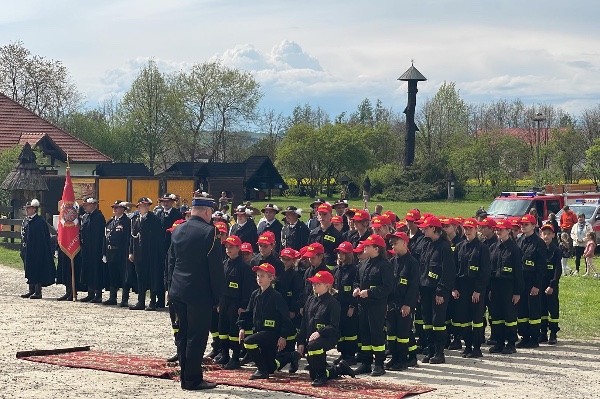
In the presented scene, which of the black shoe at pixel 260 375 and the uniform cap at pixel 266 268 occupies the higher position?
the uniform cap at pixel 266 268

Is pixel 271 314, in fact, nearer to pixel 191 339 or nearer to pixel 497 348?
pixel 191 339

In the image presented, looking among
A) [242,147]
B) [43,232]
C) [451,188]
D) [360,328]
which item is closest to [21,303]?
[43,232]

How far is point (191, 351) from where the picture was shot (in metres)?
10.5

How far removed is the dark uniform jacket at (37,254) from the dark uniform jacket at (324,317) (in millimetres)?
9717

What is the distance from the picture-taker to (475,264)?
13.1m

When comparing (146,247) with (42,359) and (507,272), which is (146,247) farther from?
(507,272)

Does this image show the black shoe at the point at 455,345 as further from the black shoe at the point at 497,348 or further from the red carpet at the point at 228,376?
the red carpet at the point at 228,376

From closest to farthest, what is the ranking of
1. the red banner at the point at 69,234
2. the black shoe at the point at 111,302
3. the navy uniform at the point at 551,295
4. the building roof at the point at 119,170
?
the navy uniform at the point at 551,295 → the black shoe at the point at 111,302 → the red banner at the point at 69,234 → the building roof at the point at 119,170

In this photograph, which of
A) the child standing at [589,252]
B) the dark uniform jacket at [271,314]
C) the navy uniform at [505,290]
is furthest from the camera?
the child standing at [589,252]

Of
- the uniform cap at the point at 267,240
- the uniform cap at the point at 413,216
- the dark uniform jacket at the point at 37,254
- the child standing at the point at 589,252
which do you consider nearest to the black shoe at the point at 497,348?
the uniform cap at the point at 413,216

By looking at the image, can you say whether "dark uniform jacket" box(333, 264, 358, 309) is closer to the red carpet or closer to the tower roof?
the red carpet

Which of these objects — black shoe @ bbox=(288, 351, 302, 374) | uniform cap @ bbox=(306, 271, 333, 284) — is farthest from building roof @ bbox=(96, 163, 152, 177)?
uniform cap @ bbox=(306, 271, 333, 284)

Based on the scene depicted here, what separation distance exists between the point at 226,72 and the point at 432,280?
67.8 metres

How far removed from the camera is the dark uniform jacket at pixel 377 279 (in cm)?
1164
